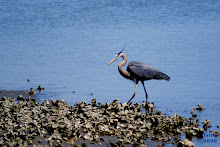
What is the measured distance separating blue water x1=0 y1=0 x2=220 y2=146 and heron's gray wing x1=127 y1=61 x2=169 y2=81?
67 centimetres

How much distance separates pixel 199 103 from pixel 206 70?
130 inches

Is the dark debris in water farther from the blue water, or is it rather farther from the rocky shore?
the blue water

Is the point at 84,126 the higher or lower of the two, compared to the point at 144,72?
lower

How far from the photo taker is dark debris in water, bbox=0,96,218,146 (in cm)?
822

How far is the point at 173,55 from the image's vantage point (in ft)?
54.3

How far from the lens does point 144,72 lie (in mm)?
11500

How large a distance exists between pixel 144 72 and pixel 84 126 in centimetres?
319

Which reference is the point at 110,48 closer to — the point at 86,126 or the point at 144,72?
the point at 144,72

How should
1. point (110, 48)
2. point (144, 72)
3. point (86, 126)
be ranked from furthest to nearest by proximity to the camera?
point (110, 48)
point (144, 72)
point (86, 126)

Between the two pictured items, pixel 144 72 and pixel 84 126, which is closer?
pixel 84 126

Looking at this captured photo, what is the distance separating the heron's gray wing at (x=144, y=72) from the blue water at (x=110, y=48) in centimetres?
67

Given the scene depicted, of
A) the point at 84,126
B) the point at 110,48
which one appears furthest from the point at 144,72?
the point at 110,48

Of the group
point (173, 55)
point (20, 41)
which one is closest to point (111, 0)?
point (20, 41)

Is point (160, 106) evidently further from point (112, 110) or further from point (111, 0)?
point (111, 0)
